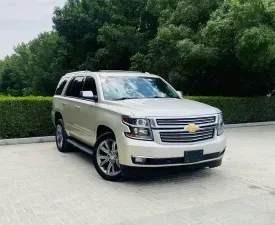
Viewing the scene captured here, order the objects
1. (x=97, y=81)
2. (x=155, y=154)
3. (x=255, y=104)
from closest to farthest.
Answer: (x=155, y=154), (x=97, y=81), (x=255, y=104)

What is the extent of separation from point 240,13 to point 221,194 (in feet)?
25.6

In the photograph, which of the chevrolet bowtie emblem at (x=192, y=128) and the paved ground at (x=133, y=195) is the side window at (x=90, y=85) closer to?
the paved ground at (x=133, y=195)

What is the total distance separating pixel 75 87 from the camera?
7.76 m

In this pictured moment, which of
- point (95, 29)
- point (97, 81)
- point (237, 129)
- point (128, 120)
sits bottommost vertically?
point (237, 129)

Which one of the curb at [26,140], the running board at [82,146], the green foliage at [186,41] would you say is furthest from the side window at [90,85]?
the green foliage at [186,41]

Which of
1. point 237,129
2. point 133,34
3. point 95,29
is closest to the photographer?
point 237,129

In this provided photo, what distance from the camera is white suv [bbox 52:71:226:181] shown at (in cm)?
530

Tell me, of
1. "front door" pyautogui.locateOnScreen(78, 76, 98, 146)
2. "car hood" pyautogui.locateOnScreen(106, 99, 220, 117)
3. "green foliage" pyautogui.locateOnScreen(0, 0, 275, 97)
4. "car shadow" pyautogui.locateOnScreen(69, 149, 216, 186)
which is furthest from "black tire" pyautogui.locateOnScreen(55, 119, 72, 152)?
"green foliage" pyautogui.locateOnScreen(0, 0, 275, 97)

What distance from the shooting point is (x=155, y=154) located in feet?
17.1

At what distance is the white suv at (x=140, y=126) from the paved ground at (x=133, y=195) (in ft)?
1.37

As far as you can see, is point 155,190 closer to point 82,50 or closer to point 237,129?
point 237,129

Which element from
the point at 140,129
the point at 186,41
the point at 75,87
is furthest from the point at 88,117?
the point at 186,41

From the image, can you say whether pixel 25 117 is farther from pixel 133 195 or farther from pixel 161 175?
pixel 133 195

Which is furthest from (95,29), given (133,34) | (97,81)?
(97,81)
